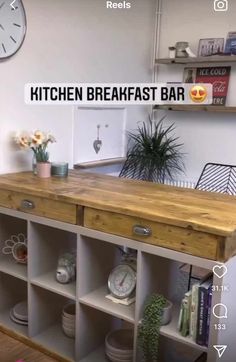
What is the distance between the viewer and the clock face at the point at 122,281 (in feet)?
6.67

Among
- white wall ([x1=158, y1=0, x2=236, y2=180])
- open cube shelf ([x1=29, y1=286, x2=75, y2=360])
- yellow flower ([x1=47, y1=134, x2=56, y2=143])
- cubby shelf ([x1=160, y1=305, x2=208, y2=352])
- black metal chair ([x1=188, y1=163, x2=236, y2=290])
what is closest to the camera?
cubby shelf ([x1=160, y1=305, x2=208, y2=352])

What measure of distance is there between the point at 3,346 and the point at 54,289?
0.45 meters

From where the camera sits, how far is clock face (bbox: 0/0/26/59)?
96.3 inches

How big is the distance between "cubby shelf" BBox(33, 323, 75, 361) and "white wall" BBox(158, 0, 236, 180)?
172 cm

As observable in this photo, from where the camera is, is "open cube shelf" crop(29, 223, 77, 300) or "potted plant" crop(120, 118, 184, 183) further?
"potted plant" crop(120, 118, 184, 183)

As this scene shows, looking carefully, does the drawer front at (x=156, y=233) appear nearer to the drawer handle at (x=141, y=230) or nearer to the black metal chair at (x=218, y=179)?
the drawer handle at (x=141, y=230)

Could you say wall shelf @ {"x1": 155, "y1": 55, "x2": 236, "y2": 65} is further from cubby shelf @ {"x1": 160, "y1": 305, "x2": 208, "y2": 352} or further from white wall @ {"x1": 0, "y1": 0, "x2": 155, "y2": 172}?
cubby shelf @ {"x1": 160, "y1": 305, "x2": 208, "y2": 352}

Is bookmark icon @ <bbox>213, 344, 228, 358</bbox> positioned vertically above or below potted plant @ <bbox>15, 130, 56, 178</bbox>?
below

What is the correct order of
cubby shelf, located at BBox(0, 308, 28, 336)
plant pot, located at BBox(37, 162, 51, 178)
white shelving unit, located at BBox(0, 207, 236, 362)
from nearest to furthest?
white shelving unit, located at BBox(0, 207, 236, 362) < cubby shelf, located at BBox(0, 308, 28, 336) < plant pot, located at BBox(37, 162, 51, 178)

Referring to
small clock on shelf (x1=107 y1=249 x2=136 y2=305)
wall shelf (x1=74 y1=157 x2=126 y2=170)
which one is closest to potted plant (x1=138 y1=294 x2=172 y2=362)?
small clock on shelf (x1=107 y1=249 x2=136 y2=305)

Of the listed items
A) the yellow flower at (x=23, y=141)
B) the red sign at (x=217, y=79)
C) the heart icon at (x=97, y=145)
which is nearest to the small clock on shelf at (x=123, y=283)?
the yellow flower at (x=23, y=141)

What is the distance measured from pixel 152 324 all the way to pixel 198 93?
2.03 m

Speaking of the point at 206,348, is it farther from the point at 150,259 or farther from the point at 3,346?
the point at 3,346

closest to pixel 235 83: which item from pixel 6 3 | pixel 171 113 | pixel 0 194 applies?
pixel 171 113
